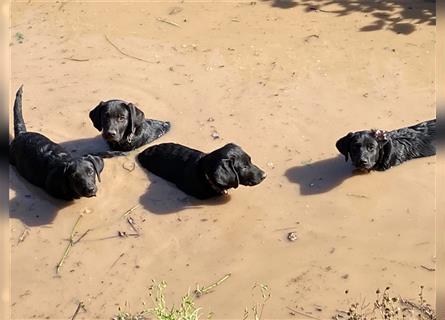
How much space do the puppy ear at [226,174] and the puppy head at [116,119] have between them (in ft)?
4.55

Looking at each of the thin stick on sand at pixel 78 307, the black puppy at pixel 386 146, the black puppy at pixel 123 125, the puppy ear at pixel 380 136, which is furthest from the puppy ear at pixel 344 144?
the thin stick on sand at pixel 78 307

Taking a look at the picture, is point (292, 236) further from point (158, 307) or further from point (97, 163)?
point (97, 163)

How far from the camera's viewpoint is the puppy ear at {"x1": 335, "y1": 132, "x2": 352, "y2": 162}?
777 cm

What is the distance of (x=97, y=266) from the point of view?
22.4 feet

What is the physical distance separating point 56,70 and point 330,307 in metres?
5.35

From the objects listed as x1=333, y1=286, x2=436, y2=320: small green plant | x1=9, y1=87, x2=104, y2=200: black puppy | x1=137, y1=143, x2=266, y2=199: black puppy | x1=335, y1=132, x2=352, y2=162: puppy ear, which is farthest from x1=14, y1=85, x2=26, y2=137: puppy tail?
x1=333, y1=286, x2=436, y2=320: small green plant

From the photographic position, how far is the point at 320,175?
25.5ft

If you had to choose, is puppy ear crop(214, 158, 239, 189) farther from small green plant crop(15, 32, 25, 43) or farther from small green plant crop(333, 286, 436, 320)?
small green plant crop(15, 32, 25, 43)

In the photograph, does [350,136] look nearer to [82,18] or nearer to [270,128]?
[270,128]

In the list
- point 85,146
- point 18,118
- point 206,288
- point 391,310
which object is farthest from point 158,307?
point 18,118

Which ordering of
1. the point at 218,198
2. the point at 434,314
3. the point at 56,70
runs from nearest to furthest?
the point at 434,314, the point at 218,198, the point at 56,70

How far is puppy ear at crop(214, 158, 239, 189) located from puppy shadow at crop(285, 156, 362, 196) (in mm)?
702

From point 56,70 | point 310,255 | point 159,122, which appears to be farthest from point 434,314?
point 56,70

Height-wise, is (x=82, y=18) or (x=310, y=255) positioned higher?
(x=82, y=18)
